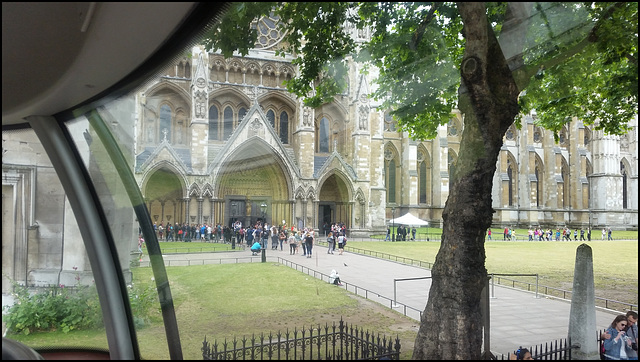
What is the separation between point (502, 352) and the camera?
4824mm

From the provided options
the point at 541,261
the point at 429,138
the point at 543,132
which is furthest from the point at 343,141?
the point at 541,261

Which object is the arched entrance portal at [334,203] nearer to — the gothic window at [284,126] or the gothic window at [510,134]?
the gothic window at [284,126]

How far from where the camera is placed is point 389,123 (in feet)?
17.2

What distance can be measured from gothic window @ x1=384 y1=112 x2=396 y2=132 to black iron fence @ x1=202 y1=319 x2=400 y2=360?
2.32 meters

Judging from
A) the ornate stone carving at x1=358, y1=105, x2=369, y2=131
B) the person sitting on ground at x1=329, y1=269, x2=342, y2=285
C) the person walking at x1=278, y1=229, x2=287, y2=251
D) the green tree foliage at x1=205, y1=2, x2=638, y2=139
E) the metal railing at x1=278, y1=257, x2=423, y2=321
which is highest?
the green tree foliage at x1=205, y1=2, x2=638, y2=139

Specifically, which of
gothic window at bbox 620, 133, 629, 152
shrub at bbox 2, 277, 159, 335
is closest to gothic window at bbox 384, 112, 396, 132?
gothic window at bbox 620, 133, 629, 152

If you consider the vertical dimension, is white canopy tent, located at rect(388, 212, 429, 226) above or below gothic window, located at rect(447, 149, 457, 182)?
below

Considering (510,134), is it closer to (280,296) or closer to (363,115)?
(363,115)

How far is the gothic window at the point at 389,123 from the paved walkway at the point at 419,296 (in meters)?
1.63

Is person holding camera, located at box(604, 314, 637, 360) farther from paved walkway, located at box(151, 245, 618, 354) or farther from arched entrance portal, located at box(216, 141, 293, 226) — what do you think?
arched entrance portal, located at box(216, 141, 293, 226)

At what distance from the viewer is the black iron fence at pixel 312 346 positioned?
399 centimetres

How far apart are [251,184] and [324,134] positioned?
1.16 metres

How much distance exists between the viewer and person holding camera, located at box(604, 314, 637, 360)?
3.94 metres

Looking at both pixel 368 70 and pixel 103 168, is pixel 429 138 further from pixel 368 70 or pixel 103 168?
pixel 103 168
